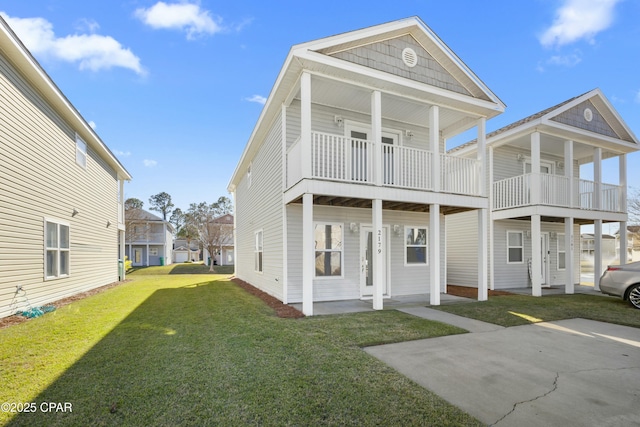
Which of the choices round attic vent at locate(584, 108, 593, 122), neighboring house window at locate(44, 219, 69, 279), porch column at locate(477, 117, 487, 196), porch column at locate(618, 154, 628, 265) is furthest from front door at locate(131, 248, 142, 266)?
porch column at locate(618, 154, 628, 265)

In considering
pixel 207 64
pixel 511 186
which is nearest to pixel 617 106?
pixel 511 186

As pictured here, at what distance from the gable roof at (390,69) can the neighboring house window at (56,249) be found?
21.9 feet

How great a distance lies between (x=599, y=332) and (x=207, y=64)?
45.4ft

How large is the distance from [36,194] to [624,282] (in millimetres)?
15275

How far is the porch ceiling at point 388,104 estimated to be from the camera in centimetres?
804

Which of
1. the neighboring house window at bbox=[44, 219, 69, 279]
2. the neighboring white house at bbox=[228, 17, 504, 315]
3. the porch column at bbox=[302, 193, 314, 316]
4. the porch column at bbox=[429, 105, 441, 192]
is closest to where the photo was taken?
the porch column at bbox=[302, 193, 314, 316]

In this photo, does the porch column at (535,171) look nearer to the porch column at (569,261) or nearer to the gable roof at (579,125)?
the gable roof at (579,125)

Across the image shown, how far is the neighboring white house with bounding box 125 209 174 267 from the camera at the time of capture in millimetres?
34062

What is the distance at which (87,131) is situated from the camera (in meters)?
11.3

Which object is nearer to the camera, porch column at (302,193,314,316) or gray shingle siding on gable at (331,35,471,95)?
porch column at (302,193,314,316)

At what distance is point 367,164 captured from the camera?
24.9 ft

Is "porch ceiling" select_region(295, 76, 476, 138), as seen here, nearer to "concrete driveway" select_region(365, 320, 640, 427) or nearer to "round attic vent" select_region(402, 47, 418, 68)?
"round attic vent" select_region(402, 47, 418, 68)

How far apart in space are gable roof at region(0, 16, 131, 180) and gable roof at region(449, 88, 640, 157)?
13.5 metres

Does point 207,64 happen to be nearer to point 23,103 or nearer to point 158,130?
point 23,103
